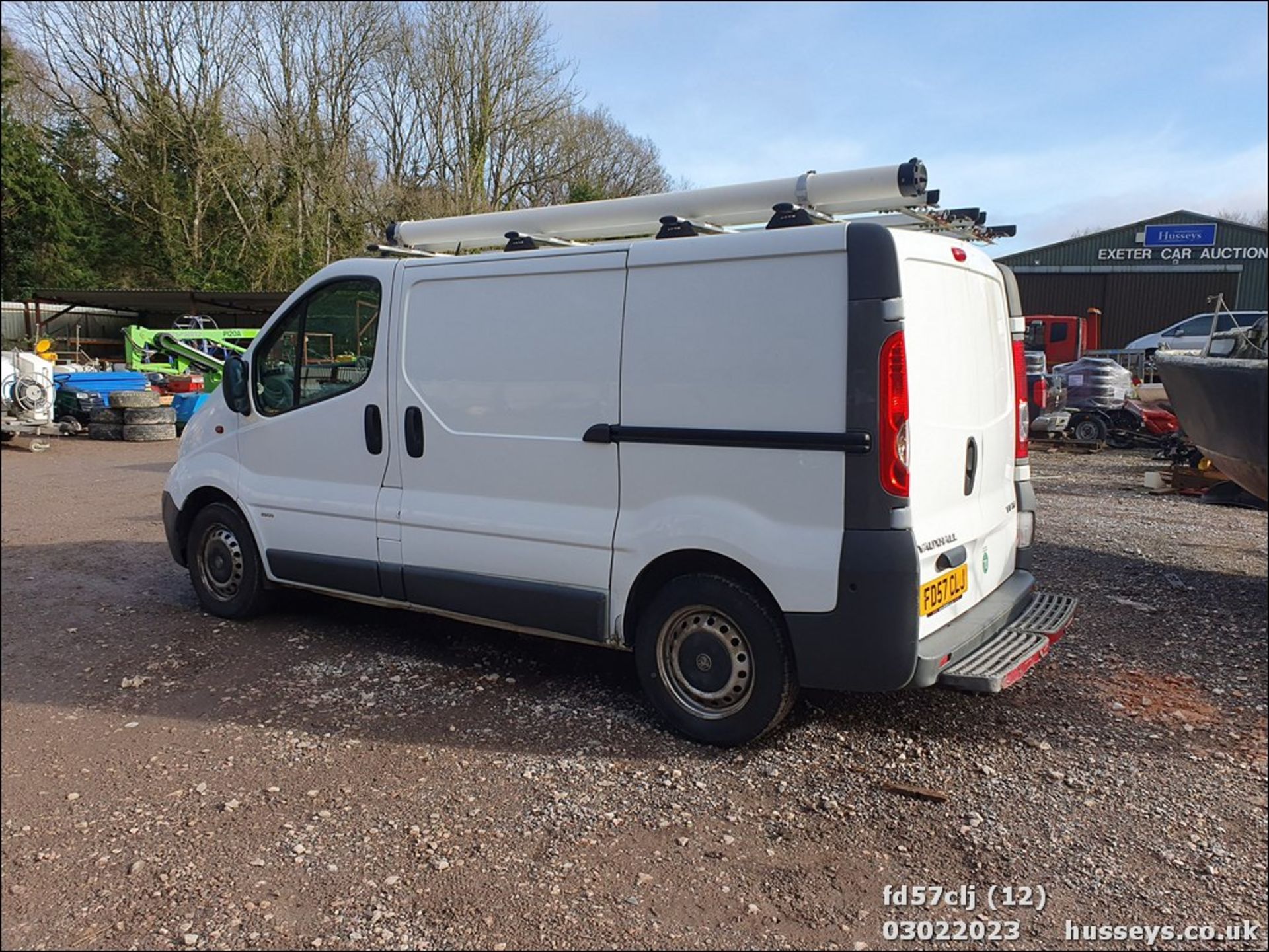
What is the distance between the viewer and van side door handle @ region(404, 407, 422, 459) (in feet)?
14.9

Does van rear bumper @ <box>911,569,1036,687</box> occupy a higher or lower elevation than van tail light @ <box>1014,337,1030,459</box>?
lower

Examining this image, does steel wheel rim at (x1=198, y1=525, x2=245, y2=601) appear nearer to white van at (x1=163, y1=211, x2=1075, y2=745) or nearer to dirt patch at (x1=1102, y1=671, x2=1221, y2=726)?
white van at (x1=163, y1=211, x2=1075, y2=745)

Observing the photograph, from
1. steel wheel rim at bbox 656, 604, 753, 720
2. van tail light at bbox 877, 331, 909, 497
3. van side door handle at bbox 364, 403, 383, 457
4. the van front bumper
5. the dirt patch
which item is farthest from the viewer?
the van front bumper

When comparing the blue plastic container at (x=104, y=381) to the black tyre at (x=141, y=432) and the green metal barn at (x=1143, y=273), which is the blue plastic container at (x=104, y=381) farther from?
the green metal barn at (x=1143, y=273)

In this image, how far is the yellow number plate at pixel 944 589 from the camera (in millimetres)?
3441

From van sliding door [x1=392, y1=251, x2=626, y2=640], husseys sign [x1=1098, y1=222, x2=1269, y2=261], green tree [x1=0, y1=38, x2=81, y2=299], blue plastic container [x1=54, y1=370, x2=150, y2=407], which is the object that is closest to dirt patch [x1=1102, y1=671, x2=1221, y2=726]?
van sliding door [x1=392, y1=251, x2=626, y2=640]

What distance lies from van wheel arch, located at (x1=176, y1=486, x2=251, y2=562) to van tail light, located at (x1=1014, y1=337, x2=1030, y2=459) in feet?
14.2

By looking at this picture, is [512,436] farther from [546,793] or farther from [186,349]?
[186,349]

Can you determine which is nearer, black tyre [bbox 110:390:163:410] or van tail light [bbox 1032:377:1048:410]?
black tyre [bbox 110:390:163:410]

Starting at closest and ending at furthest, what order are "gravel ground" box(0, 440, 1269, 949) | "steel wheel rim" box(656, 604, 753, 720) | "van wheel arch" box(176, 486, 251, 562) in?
1. "gravel ground" box(0, 440, 1269, 949)
2. "steel wheel rim" box(656, 604, 753, 720)
3. "van wheel arch" box(176, 486, 251, 562)

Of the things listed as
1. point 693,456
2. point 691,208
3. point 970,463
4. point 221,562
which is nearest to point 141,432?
point 221,562

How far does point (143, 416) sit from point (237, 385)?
1207 cm

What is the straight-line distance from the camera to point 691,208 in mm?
4273

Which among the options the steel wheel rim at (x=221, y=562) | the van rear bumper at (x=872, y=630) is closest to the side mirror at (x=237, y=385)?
the steel wheel rim at (x=221, y=562)
